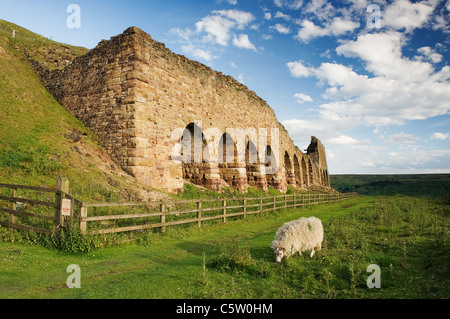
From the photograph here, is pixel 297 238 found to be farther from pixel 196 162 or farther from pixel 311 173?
pixel 311 173

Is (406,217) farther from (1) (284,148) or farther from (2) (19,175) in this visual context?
(1) (284,148)

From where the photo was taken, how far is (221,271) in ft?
16.5

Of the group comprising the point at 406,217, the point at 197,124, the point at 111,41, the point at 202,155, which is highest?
the point at 111,41

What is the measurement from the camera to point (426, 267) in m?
5.21

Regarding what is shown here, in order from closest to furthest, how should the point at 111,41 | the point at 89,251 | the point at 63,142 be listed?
1. the point at 89,251
2. the point at 63,142
3. the point at 111,41

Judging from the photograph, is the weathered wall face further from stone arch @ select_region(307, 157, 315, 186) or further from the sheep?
stone arch @ select_region(307, 157, 315, 186)

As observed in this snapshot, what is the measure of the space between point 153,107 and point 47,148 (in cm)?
489

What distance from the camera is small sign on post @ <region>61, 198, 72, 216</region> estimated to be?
6.34 m

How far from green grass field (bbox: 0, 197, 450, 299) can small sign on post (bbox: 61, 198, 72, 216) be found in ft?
2.76

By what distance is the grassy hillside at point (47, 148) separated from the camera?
9633 mm

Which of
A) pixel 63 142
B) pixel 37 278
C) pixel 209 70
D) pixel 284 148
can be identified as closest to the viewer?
pixel 37 278

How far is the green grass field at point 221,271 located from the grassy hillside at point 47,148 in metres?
Answer: 3.55
